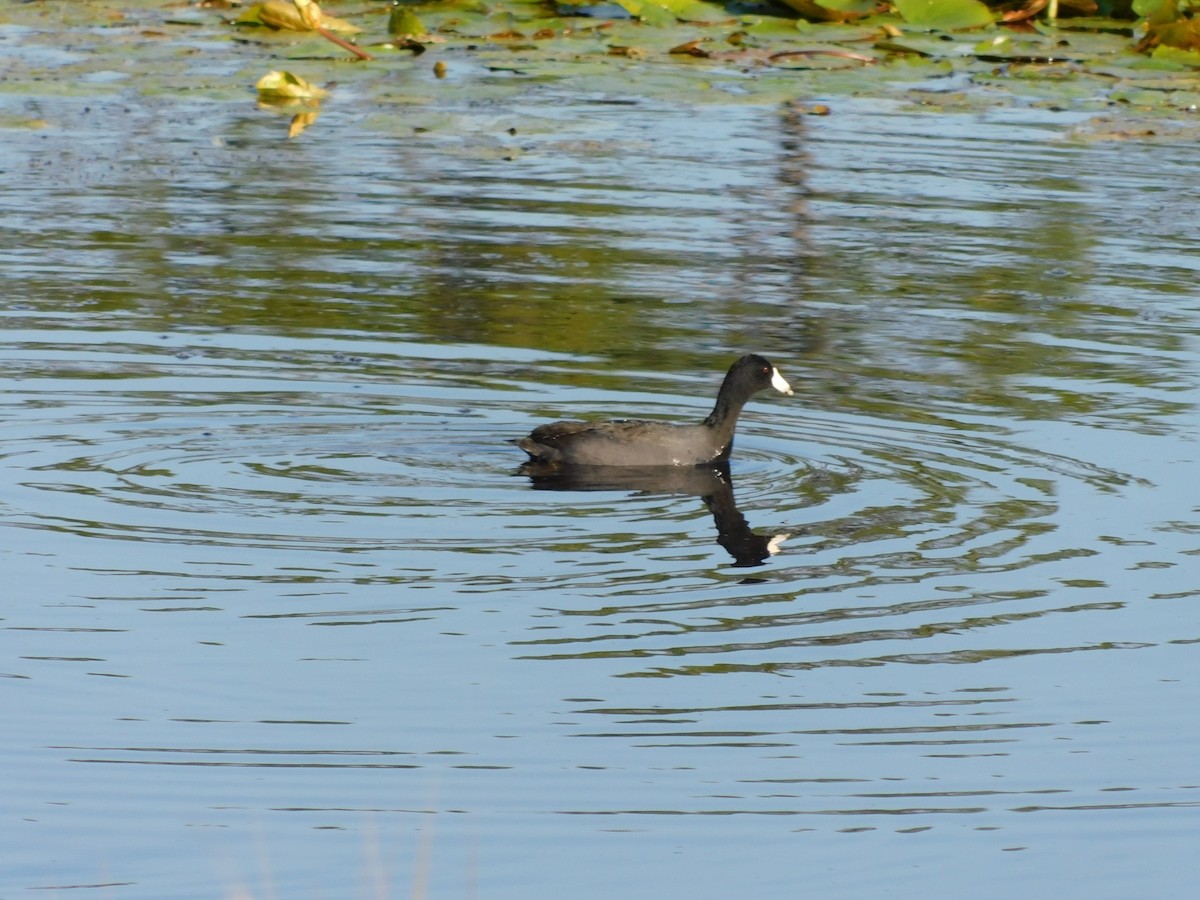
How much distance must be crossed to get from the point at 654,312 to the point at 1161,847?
698 cm

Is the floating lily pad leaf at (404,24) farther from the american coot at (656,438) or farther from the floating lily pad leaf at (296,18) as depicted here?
the american coot at (656,438)

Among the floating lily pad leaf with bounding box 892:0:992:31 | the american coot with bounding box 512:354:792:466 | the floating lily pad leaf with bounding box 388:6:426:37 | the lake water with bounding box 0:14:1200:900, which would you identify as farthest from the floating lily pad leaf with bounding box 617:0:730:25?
the american coot with bounding box 512:354:792:466

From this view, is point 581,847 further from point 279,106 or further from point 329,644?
point 279,106

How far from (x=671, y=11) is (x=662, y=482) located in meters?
13.2

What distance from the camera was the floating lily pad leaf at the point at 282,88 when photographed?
58.5ft

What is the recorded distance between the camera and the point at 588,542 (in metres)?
7.93

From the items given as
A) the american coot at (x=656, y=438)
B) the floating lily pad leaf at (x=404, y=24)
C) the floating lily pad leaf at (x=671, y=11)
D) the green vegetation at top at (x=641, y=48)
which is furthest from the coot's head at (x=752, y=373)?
the floating lily pad leaf at (x=671, y=11)

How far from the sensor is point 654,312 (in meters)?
12.1

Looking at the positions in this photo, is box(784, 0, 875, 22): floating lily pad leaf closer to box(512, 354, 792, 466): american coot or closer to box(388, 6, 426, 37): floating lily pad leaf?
box(388, 6, 426, 37): floating lily pad leaf

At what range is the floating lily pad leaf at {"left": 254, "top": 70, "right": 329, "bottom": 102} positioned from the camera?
58.5 feet

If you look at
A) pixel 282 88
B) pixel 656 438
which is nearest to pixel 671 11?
pixel 282 88

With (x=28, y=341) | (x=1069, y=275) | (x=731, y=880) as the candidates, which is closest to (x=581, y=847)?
(x=731, y=880)

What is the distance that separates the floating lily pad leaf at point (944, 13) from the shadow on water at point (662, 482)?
1237 centimetres

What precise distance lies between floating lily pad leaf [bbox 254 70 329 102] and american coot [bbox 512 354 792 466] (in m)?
9.15
